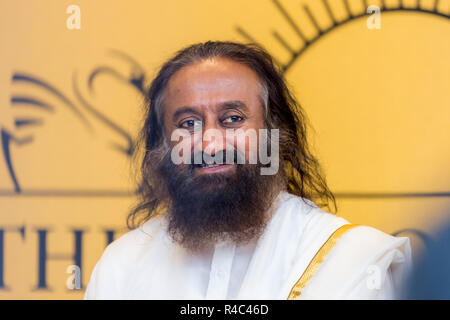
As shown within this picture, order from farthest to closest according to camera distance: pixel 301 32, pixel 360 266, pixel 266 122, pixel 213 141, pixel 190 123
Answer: pixel 301 32 → pixel 266 122 → pixel 190 123 → pixel 213 141 → pixel 360 266

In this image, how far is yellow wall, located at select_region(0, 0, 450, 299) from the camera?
241 centimetres

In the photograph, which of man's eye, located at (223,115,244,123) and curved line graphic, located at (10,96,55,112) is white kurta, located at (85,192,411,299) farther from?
curved line graphic, located at (10,96,55,112)

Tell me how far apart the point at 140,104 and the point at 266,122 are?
2.16 ft

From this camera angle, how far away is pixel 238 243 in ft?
6.52

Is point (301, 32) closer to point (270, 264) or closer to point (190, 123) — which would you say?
point (190, 123)

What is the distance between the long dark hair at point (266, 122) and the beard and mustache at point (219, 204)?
0.18 metres

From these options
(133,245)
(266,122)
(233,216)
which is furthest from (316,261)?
(133,245)

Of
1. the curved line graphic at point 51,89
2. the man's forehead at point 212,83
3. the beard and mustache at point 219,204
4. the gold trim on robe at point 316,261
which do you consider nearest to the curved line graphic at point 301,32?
the man's forehead at point 212,83

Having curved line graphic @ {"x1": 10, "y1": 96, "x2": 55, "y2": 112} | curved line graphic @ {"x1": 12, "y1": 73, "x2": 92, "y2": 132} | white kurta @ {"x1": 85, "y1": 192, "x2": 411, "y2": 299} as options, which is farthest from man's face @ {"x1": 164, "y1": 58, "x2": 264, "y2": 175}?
curved line graphic @ {"x1": 10, "y1": 96, "x2": 55, "y2": 112}

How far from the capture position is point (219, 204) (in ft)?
6.51

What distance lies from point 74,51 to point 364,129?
51.9 inches

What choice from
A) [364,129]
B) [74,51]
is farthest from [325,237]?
[74,51]

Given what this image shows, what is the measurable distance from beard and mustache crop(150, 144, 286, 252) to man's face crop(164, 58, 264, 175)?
39mm
